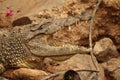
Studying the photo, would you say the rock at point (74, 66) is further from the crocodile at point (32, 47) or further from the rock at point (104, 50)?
the rock at point (104, 50)

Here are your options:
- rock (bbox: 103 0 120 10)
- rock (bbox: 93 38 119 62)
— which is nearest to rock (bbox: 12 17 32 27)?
rock (bbox: 93 38 119 62)

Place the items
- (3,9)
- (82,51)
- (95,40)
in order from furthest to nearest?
1. (3,9)
2. (95,40)
3. (82,51)

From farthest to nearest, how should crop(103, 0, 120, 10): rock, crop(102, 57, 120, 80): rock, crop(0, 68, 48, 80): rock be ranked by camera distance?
crop(103, 0, 120, 10): rock → crop(102, 57, 120, 80): rock → crop(0, 68, 48, 80): rock

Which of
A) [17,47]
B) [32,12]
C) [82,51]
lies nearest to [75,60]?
[82,51]

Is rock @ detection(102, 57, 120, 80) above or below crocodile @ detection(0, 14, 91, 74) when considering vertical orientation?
below

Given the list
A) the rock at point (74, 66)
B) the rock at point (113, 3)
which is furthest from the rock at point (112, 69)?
the rock at point (113, 3)

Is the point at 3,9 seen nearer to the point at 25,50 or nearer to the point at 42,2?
the point at 42,2

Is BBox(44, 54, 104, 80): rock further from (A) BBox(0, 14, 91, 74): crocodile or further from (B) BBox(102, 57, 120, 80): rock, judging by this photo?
(B) BBox(102, 57, 120, 80): rock

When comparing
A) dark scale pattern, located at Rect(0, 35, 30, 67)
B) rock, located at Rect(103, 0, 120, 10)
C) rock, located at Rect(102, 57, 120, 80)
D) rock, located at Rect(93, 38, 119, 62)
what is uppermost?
rock, located at Rect(103, 0, 120, 10)
